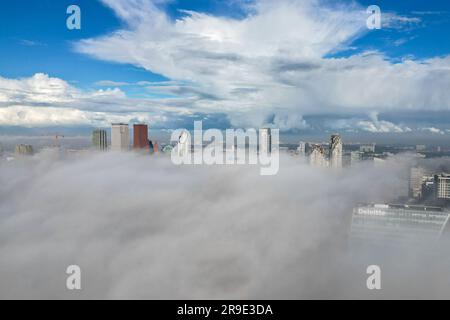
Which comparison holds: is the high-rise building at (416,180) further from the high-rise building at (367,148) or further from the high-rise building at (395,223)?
the high-rise building at (395,223)

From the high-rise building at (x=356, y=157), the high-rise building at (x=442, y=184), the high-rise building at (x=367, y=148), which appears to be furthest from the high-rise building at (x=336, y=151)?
the high-rise building at (x=442, y=184)

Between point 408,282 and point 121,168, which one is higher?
point 121,168

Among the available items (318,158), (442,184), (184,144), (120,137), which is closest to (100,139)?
(120,137)

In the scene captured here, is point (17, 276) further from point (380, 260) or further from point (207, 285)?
point (380, 260)

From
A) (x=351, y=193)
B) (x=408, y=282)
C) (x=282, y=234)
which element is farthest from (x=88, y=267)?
(x=351, y=193)

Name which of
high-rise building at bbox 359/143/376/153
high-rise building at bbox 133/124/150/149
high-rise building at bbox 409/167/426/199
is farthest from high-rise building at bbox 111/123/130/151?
high-rise building at bbox 409/167/426/199
